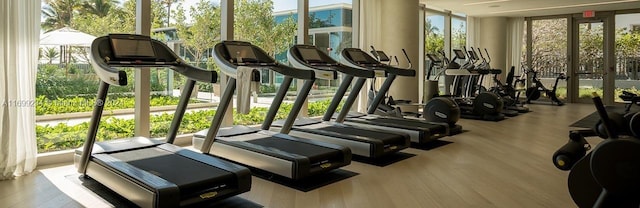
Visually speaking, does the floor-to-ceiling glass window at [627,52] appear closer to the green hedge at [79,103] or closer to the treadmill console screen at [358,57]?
the treadmill console screen at [358,57]

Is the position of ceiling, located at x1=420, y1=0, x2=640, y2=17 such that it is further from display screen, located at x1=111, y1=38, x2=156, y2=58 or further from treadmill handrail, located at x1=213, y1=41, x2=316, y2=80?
display screen, located at x1=111, y1=38, x2=156, y2=58

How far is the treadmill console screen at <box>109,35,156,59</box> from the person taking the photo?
346 cm

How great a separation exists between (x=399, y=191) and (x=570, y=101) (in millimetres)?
10487

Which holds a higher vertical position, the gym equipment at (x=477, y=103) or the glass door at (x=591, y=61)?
the glass door at (x=591, y=61)

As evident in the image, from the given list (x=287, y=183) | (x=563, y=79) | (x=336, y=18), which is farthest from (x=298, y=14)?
(x=563, y=79)

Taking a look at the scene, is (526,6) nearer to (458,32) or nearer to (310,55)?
(458,32)

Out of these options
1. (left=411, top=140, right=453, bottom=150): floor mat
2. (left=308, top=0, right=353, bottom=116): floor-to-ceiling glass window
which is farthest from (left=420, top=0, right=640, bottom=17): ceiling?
(left=411, top=140, right=453, bottom=150): floor mat

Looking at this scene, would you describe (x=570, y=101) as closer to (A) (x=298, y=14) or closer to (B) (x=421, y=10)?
(B) (x=421, y=10)

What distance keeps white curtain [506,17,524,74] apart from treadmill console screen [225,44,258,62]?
999 centimetres

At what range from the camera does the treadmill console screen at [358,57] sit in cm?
568

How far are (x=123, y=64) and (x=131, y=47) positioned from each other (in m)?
0.25

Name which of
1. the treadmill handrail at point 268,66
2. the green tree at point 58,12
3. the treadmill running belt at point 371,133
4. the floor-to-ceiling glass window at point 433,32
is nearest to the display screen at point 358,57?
the treadmill running belt at point 371,133

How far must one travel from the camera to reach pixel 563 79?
1155 cm

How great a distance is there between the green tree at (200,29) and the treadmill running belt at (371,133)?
2007mm
